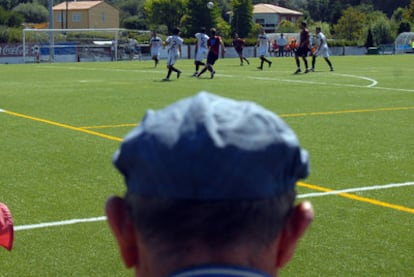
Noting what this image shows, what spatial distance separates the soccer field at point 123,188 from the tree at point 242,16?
7965 centimetres

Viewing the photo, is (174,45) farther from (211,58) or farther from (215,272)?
(215,272)

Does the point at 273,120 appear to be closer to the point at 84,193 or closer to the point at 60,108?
the point at 84,193

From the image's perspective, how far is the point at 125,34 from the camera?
6197cm

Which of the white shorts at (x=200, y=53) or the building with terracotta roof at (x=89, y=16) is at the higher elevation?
the building with terracotta roof at (x=89, y=16)

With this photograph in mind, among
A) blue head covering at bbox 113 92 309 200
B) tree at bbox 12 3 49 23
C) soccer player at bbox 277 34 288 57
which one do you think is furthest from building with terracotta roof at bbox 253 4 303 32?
blue head covering at bbox 113 92 309 200

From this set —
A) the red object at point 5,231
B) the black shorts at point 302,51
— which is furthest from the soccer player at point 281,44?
the red object at point 5,231

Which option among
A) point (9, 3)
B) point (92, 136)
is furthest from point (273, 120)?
point (9, 3)

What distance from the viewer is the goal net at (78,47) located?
5388cm

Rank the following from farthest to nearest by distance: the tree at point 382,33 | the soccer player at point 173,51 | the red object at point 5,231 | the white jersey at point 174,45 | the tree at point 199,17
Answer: the tree at point 199,17 < the tree at point 382,33 < the white jersey at point 174,45 < the soccer player at point 173,51 < the red object at point 5,231

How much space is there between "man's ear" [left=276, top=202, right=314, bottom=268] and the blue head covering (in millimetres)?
100

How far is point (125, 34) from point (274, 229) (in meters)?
61.2

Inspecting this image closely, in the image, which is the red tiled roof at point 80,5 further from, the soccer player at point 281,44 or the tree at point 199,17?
the soccer player at point 281,44

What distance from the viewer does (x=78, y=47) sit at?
2208 inches

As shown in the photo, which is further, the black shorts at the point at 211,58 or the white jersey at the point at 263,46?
the white jersey at the point at 263,46
